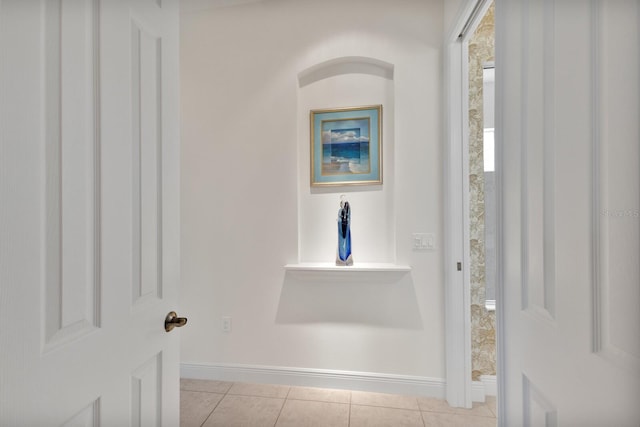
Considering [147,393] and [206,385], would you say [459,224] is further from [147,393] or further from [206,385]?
[206,385]

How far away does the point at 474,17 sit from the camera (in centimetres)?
156

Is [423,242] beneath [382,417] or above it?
above

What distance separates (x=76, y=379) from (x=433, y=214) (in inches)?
75.1

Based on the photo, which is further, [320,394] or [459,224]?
[320,394]

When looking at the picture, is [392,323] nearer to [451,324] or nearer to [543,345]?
[451,324]

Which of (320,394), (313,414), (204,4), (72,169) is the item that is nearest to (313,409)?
(313,414)

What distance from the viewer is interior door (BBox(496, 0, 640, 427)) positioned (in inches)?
18.4

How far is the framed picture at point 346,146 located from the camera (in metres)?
2.08

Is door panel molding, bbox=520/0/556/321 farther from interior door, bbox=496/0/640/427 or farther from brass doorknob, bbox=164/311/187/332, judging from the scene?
brass doorknob, bbox=164/311/187/332

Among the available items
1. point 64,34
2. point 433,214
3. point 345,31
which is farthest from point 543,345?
point 345,31

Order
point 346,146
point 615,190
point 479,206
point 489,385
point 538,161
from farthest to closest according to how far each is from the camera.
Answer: point 346,146
point 479,206
point 489,385
point 538,161
point 615,190

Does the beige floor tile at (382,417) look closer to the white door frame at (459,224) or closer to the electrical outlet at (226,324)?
the white door frame at (459,224)

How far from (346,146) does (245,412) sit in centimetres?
189

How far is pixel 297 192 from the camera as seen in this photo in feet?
6.89
